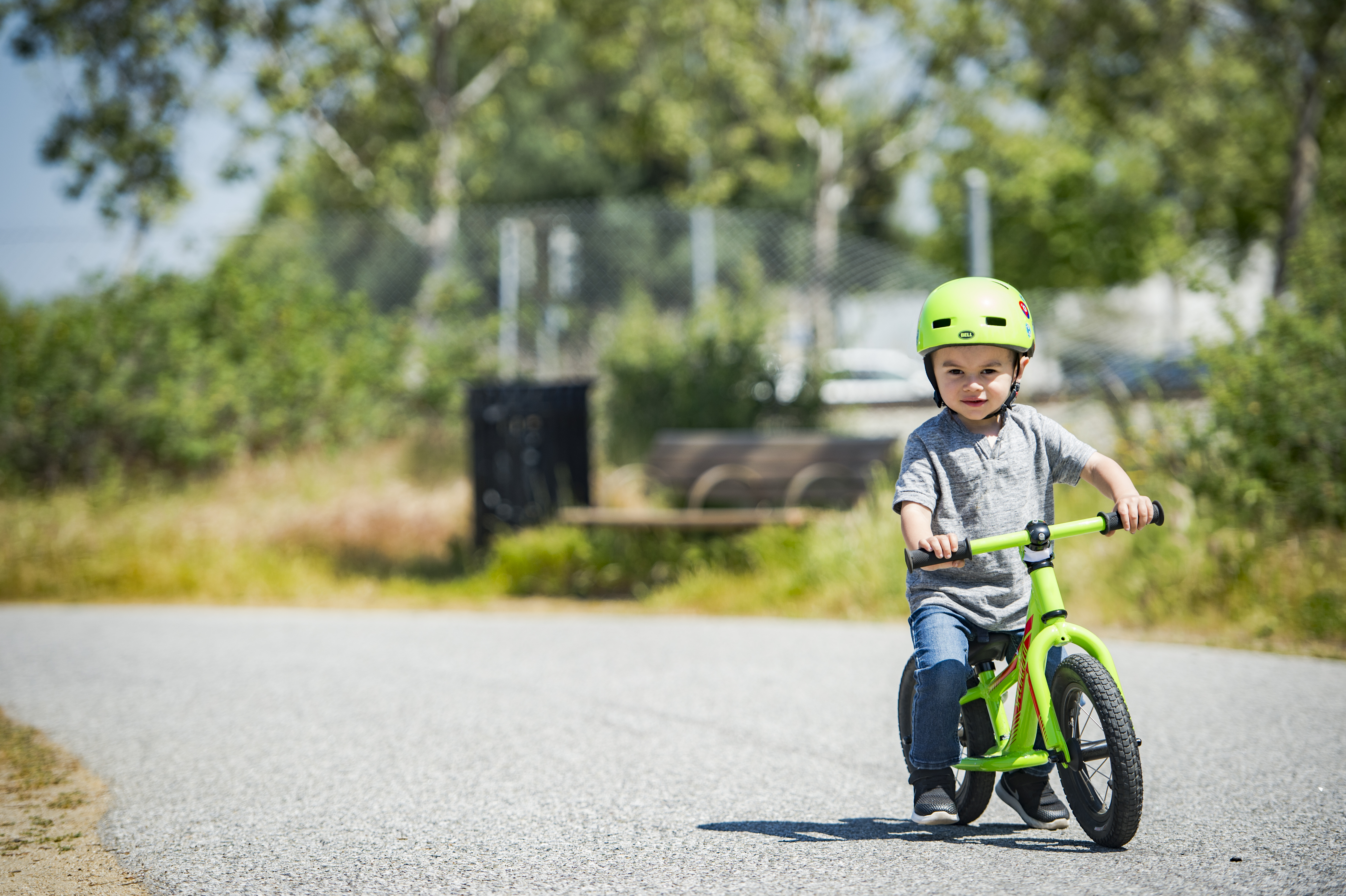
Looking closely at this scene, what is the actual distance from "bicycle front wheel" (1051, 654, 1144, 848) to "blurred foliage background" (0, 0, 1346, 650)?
3609 mm

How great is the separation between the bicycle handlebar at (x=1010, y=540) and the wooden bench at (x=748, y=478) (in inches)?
201

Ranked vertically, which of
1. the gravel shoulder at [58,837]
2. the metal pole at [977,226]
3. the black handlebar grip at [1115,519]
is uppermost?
the metal pole at [977,226]

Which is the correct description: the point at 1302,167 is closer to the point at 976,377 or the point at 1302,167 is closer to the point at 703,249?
the point at 703,249

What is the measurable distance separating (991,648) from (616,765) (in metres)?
1.57

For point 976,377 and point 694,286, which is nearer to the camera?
point 976,377

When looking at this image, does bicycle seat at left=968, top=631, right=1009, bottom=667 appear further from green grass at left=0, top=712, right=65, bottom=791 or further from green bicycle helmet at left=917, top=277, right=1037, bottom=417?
green grass at left=0, top=712, right=65, bottom=791

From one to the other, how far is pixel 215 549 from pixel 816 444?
15.5 feet

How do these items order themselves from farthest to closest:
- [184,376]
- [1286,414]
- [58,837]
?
[184,376], [1286,414], [58,837]

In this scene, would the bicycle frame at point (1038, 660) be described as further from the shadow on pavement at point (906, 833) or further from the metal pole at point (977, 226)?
the metal pole at point (977, 226)

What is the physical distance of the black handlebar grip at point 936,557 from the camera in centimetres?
324

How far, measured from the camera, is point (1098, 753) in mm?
3389

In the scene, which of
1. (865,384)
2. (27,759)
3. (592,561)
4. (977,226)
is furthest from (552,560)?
(27,759)

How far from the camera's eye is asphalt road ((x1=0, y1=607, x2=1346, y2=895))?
134 inches

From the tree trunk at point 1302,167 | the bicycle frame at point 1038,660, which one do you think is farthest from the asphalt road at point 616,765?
the tree trunk at point 1302,167
